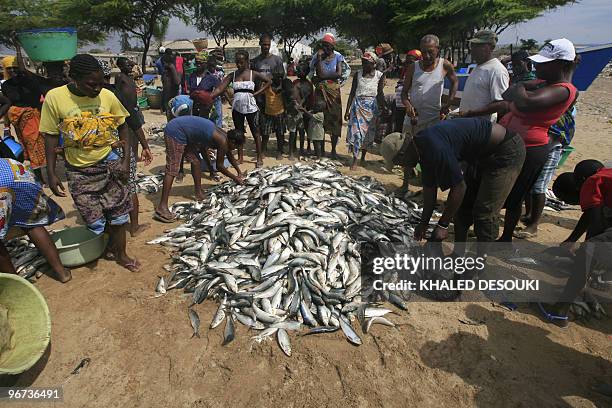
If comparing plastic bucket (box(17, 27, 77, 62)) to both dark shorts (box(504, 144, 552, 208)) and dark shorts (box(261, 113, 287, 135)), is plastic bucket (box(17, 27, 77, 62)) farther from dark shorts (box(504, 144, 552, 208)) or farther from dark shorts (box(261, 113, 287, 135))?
dark shorts (box(504, 144, 552, 208))

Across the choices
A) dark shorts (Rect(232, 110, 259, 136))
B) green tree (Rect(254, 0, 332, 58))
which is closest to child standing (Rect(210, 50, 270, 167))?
dark shorts (Rect(232, 110, 259, 136))

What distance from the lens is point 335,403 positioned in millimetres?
2826

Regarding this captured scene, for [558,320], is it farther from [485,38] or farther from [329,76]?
[329,76]

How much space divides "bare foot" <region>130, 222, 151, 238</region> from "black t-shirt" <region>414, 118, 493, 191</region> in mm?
4075

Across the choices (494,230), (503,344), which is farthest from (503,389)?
(494,230)

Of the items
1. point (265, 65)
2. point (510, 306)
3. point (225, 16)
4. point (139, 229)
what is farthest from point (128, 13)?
point (510, 306)

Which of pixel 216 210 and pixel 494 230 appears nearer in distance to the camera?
pixel 494 230

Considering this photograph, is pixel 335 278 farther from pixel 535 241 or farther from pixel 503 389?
pixel 535 241

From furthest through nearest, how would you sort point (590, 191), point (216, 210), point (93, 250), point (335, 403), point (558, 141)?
point (216, 210)
point (558, 141)
point (93, 250)
point (590, 191)
point (335, 403)

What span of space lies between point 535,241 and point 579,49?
5.96 meters

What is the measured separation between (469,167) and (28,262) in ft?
16.9

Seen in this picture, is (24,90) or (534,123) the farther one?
(24,90)

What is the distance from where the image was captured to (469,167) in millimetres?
3891

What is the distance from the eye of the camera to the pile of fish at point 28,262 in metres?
4.11
